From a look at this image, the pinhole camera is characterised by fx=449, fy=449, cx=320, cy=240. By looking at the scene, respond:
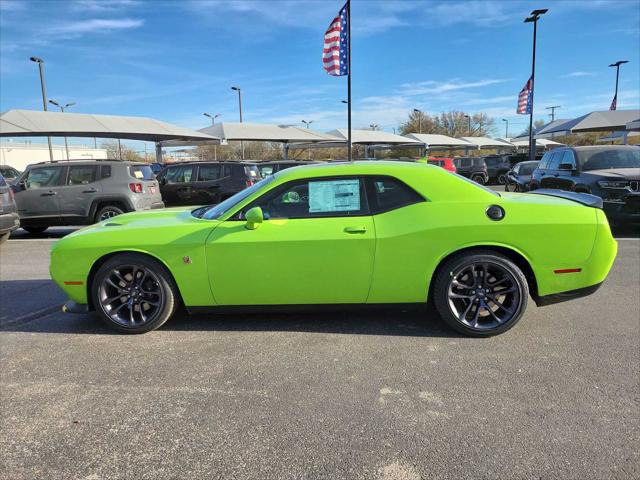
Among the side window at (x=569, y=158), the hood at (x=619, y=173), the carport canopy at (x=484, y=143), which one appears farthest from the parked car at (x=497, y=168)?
the carport canopy at (x=484, y=143)

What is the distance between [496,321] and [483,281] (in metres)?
0.36

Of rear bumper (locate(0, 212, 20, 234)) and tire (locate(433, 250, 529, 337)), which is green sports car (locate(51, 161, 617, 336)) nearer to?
tire (locate(433, 250, 529, 337))

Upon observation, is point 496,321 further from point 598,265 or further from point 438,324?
point 598,265

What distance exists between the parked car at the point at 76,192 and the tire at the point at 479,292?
25.9 feet

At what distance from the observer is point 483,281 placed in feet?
12.3

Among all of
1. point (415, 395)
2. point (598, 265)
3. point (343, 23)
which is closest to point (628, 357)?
point (598, 265)

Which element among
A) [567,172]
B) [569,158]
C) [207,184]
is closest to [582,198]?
[567,172]

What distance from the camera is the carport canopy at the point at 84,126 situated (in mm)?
20688

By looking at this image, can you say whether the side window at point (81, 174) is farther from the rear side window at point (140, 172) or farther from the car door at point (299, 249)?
the car door at point (299, 249)

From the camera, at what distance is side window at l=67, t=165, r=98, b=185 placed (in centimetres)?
970

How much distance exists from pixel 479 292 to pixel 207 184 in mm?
9759

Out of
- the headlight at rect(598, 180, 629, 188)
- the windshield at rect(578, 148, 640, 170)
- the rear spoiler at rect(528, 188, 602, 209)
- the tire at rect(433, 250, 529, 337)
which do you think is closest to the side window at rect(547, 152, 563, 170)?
the windshield at rect(578, 148, 640, 170)

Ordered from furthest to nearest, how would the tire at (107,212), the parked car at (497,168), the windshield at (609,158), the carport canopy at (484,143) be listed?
the carport canopy at (484,143), the parked car at (497,168), the tire at (107,212), the windshield at (609,158)

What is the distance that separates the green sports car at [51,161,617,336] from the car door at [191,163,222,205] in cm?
834
